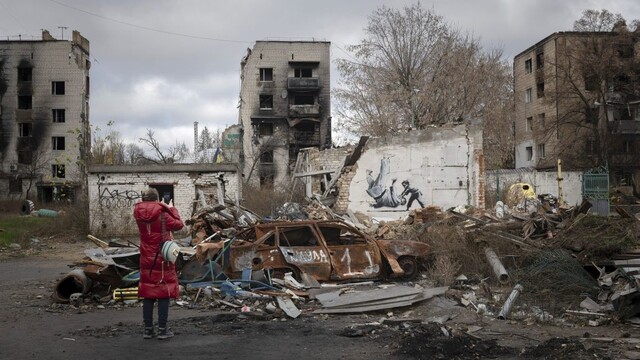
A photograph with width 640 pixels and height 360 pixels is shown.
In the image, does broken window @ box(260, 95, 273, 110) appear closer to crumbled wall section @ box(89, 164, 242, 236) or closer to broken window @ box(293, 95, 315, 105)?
broken window @ box(293, 95, 315, 105)

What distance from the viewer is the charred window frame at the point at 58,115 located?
197 ft

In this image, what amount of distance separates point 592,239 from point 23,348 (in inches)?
344

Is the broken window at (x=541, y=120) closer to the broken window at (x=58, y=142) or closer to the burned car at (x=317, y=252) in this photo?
the burned car at (x=317, y=252)

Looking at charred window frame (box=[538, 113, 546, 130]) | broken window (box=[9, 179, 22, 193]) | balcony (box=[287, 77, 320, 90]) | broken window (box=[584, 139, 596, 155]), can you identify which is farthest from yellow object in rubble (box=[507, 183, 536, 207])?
broken window (box=[9, 179, 22, 193])

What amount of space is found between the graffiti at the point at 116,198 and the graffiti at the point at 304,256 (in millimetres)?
16736

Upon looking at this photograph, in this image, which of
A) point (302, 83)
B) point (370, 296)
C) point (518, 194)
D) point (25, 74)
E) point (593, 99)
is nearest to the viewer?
point (370, 296)

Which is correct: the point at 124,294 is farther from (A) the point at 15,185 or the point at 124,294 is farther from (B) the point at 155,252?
(A) the point at 15,185

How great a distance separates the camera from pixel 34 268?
1705 cm

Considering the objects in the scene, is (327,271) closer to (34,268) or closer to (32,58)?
(34,268)

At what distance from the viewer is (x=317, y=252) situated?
11609mm

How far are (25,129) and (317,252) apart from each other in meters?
57.1

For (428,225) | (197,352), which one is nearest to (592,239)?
(428,225)

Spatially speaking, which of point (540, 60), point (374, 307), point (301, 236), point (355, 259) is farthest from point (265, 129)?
point (374, 307)

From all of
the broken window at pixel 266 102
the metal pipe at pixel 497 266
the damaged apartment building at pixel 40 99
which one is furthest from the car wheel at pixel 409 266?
the damaged apartment building at pixel 40 99
